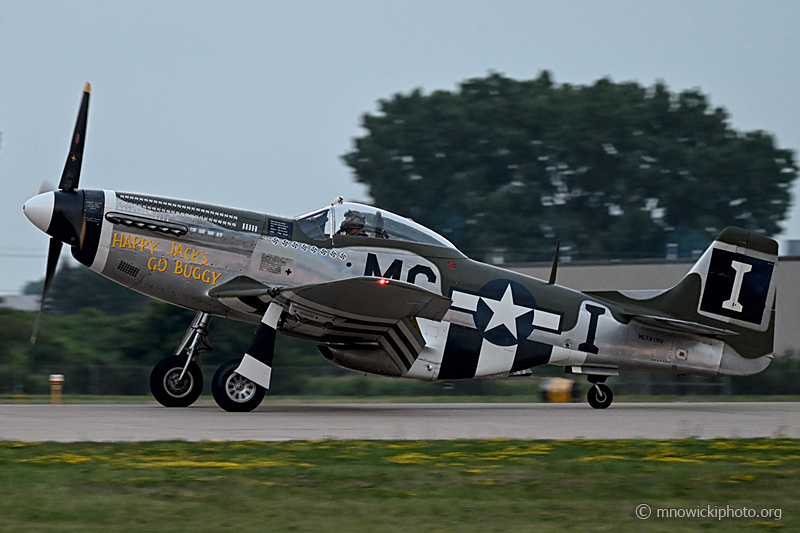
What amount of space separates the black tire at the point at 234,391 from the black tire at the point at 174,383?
1.00 m

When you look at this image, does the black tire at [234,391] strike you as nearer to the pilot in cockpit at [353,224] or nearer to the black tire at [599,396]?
the pilot in cockpit at [353,224]

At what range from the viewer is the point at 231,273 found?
1382 cm

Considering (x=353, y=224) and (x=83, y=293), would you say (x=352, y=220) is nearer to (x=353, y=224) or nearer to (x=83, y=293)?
(x=353, y=224)

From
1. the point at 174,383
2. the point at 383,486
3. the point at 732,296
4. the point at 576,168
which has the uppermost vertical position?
the point at 576,168

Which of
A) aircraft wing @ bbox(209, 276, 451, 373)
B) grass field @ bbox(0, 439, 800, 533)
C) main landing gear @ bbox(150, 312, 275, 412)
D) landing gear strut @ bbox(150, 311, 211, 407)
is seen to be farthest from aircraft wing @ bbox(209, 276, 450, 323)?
grass field @ bbox(0, 439, 800, 533)

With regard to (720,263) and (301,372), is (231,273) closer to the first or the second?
(720,263)

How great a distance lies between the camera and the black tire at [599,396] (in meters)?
16.2

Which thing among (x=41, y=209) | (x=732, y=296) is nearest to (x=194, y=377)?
(x=41, y=209)

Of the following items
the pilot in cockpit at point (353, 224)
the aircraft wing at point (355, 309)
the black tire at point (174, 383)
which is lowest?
the black tire at point (174, 383)

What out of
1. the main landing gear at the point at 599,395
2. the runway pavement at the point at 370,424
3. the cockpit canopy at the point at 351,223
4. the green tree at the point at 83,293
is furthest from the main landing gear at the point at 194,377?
the green tree at the point at 83,293

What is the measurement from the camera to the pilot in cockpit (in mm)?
14148

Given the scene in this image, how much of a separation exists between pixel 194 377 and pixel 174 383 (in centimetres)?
29

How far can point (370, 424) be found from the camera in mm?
11891

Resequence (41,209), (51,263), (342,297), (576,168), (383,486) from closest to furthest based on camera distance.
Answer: (383,486), (342,297), (41,209), (51,263), (576,168)
